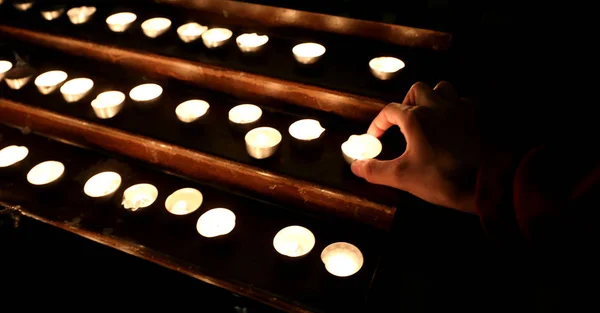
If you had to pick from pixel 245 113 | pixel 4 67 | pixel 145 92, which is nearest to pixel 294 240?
pixel 245 113

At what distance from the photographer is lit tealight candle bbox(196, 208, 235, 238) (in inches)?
62.4

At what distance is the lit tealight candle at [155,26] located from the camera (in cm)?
193

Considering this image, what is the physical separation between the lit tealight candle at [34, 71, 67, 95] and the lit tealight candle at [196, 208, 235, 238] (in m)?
1.02

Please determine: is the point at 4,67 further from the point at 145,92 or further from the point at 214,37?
the point at 214,37

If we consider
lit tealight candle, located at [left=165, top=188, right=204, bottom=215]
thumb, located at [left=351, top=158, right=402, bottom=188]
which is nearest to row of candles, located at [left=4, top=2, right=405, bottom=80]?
thumb, located at [left=351, top=158, right=402, bottom=188]

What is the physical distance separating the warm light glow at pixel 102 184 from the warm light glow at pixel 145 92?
1.23ft

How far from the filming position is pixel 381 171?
128cm

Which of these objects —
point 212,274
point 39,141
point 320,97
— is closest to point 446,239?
point 320,97

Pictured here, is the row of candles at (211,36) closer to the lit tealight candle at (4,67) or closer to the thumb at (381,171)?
the lit tealight candle at (4,67)

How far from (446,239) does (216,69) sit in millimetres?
1384

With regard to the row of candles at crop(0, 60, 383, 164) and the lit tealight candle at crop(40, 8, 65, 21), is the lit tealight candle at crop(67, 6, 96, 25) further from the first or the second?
the row of candles at crop(0, 60, 383, 164)

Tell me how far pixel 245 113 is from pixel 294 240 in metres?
0.62

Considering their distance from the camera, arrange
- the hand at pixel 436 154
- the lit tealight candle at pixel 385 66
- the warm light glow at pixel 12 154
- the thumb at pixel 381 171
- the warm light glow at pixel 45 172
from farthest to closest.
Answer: the warm light glow at pixel 12 154 → the warm light glow at pixel 45 172 → the lit tealight candle at pixel 385 66 → the thumb at pixel 381 171 → the hand at pixel 436 154

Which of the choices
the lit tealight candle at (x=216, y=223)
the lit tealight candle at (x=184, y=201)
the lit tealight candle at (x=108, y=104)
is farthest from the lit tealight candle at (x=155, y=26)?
the lit tealight candle at (x=216, y=223)
